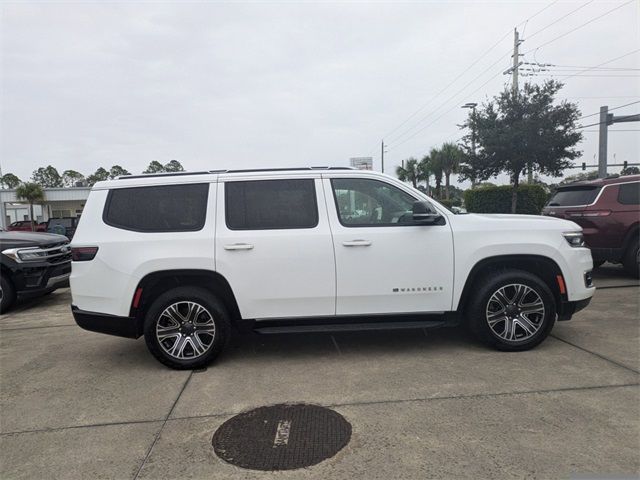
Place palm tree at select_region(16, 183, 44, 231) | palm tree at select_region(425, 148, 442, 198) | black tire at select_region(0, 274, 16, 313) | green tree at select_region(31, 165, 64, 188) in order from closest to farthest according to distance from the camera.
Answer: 1. black tire at select_region(0, 274, 16, 313)
2. palm tree at select_region(16, 183, 44, 231)
3. palm tree at select_region(425, 148, 442, 198)
4. green tree at select_region(31, 165, 64, 188)

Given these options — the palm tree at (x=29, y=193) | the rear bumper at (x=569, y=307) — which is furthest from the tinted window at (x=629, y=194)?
the palm tree at (x=29, y=193)

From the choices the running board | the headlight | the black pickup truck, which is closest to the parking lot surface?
the running board

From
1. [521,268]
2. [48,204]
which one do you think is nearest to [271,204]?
[521,268]

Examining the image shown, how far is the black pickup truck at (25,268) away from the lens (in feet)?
25.0

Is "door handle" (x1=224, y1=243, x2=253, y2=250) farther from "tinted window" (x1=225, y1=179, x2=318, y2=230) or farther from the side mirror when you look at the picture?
the side mirror

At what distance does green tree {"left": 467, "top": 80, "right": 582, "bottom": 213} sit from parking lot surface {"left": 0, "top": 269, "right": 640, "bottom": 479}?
A: 14.9 m

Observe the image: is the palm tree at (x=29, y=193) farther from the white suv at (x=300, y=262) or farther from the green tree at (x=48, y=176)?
the green tree at (x=48, y=176)

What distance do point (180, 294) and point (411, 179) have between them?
49.7 metres

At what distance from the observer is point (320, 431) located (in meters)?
3.25

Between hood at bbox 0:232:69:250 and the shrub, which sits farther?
the shrub

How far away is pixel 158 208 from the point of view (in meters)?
4.55

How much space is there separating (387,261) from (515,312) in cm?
143

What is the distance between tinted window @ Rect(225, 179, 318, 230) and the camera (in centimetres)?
453

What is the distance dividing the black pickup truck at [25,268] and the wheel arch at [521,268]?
7000mm
